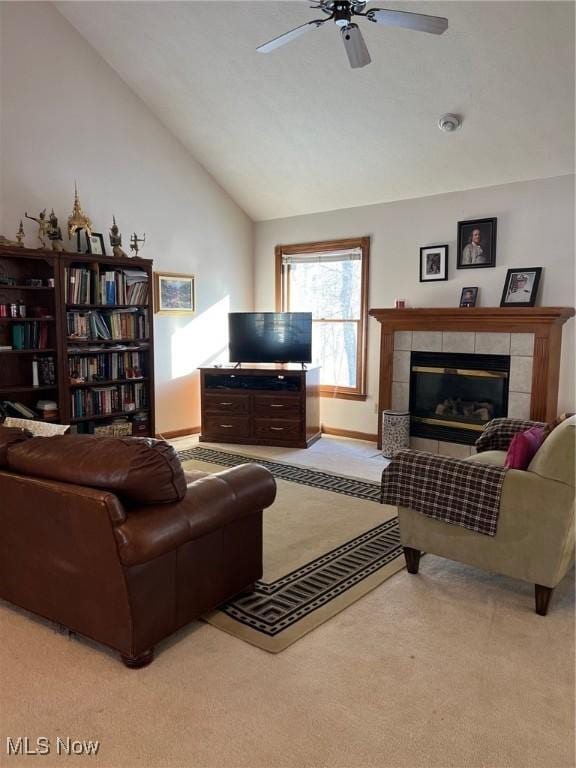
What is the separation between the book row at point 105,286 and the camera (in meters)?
4.89

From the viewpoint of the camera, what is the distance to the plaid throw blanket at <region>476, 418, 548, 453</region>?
3.68m

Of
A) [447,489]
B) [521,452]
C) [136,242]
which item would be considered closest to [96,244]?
[136,242]

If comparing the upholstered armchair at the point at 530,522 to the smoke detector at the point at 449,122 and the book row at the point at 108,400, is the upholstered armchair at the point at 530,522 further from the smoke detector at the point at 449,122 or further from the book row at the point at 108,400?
the book row at the point at 108,400

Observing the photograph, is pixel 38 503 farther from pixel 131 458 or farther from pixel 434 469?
pixel 434 469

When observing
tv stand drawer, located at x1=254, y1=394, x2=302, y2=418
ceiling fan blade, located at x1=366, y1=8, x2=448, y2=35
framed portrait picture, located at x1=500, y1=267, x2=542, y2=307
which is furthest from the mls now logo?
framed portrait picture, located at x1=500, y1=267, x2=542, y2=307

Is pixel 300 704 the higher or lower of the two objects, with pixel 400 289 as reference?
lower

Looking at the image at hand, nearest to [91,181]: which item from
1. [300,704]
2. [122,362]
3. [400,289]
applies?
[122,362]

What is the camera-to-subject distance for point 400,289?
579 cm

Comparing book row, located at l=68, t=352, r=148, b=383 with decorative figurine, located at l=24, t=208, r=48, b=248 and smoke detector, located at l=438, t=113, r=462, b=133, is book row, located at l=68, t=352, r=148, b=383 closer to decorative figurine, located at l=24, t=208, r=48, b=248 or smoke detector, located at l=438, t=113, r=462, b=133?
decorative figurine, located at l=24, t=208, r=48, b=248

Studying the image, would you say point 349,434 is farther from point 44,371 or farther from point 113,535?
point 113,535

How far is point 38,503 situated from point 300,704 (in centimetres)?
122

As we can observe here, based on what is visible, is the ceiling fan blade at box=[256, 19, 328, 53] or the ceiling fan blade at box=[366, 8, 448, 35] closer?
the ceiling fan blade at box=[366, 8, 448, 35]

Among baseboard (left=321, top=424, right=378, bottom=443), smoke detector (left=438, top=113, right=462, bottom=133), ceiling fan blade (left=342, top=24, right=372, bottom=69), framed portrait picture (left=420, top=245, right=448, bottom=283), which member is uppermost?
smoke detector (left=438, top=113, right=462, bottom=133)

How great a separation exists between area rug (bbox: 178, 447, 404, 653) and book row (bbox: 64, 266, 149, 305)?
7.19ft
